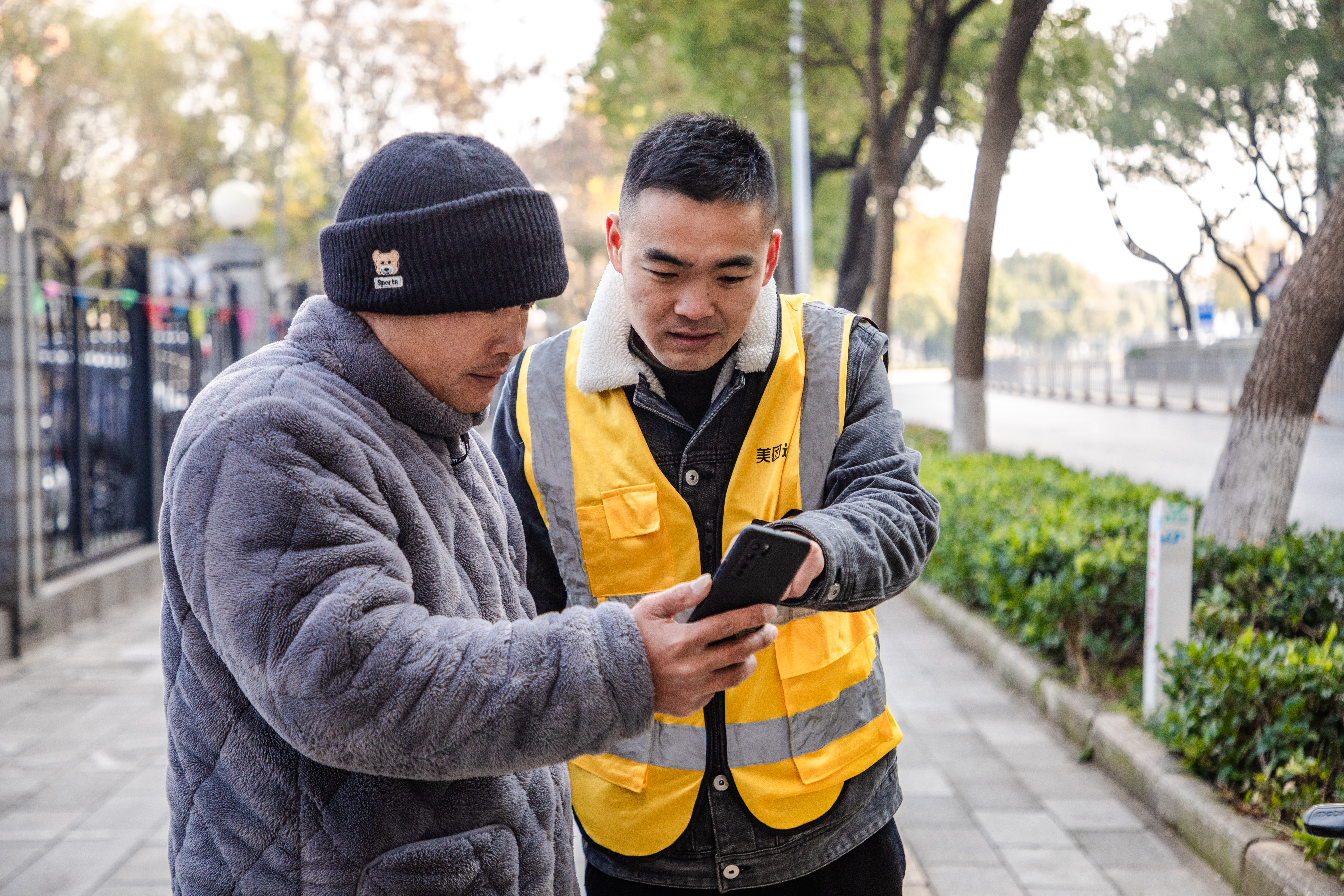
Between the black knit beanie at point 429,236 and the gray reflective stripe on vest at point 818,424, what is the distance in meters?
0.71

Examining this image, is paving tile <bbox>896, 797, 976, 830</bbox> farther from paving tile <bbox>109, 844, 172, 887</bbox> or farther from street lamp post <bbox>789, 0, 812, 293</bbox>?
street lamp post <bbox>789, 0, 812, 293</bbox>

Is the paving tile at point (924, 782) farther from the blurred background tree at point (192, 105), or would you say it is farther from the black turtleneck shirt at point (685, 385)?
the blurred background tree at point (192, 105)

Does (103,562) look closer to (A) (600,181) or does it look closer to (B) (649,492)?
(B) (649,492)

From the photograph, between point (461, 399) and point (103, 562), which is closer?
point (461, 399)

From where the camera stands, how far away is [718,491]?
6.55ft

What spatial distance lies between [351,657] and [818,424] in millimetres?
1074

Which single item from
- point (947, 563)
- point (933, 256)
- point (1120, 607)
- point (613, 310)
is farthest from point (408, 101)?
point (933, 256)

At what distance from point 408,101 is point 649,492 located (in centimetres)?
2451

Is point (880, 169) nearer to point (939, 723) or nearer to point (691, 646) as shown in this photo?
point (939, 723)

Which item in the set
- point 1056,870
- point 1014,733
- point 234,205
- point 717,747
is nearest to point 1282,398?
point 1014,733

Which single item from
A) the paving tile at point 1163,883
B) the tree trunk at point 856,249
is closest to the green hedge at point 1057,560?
the paving tile at point 1163,883

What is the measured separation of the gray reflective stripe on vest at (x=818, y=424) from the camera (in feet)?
6.58

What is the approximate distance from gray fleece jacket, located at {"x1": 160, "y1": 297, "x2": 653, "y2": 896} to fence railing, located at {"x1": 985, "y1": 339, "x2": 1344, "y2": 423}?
59.1ft

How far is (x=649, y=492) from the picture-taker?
1973 millimetres
